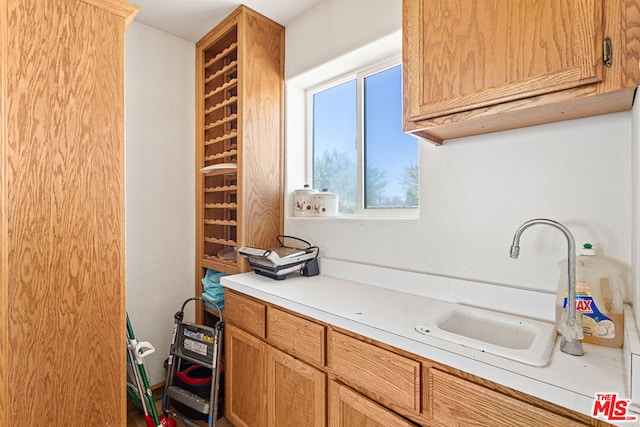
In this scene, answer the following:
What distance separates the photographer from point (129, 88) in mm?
2115

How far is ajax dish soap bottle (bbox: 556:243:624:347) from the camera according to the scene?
933 mm

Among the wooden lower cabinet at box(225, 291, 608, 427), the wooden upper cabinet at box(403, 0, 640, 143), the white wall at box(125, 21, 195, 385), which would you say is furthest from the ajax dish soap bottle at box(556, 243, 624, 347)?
the white wall at box(125, 21, 195, 385)

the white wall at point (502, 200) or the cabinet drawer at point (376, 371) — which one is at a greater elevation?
the white wall at point (502, 200)

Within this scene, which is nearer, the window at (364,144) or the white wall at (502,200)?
the white wall at (502,200)

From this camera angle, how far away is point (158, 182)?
2.26 m

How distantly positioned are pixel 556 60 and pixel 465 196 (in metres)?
0.60

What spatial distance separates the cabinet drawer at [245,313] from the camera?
159cm

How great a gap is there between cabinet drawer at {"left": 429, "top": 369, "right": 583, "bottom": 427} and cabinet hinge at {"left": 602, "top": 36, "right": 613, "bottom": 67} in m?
0.88

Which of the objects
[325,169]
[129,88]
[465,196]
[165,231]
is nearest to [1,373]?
[165,231]

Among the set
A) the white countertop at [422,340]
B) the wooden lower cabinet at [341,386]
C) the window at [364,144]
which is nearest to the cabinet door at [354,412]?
the wooden lower cabinet at [341,386]

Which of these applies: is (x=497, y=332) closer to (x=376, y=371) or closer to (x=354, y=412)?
(x=376, y=371)

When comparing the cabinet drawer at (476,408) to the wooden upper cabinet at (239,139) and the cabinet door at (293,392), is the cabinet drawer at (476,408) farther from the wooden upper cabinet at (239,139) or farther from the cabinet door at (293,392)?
the wooden upper cabinet at (239,139)

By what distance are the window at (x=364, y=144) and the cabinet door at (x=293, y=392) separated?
3.03 ft

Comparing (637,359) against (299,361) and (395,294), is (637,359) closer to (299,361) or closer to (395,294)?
(395,294)
